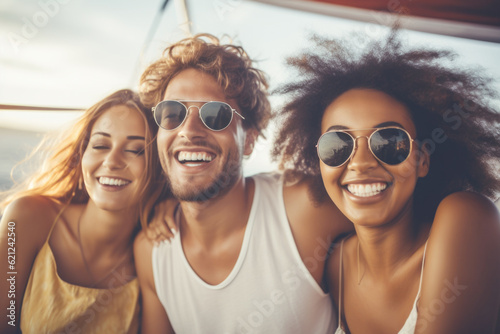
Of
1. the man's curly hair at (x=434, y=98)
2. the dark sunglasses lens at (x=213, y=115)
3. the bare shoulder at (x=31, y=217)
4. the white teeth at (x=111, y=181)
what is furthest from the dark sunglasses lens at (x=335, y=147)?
the bare shoulder at (x=31, y=217)

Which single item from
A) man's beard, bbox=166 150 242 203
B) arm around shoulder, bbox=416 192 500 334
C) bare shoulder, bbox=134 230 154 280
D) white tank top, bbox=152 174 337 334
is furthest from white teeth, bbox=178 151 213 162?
arm around shoulder, bbox=416 192 500 334

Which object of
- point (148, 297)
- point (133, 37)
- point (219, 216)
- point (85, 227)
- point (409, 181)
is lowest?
point (148, 297)

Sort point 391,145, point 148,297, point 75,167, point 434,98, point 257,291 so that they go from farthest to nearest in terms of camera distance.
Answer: point 75,167 → point 148,297 → point 257,291 → point 434,98 → point 391,145

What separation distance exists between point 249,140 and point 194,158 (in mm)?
492

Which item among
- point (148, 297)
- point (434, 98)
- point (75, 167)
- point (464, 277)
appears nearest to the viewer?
point (464, 277)

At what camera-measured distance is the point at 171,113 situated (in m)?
1.80

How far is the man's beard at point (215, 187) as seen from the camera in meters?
1.80

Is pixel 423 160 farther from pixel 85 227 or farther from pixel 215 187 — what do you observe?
pixel 85 227

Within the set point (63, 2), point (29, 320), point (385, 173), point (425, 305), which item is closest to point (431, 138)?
point (385, 173)

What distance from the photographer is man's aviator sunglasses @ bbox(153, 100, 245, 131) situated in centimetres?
178

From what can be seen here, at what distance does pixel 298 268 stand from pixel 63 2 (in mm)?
2317

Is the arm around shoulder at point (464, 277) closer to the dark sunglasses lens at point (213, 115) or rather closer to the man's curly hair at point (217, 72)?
the dark sunglasses lens at point (213, 115)

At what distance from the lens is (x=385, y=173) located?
1.29 metres

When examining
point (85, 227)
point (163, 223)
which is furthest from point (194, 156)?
point (85, 227)
